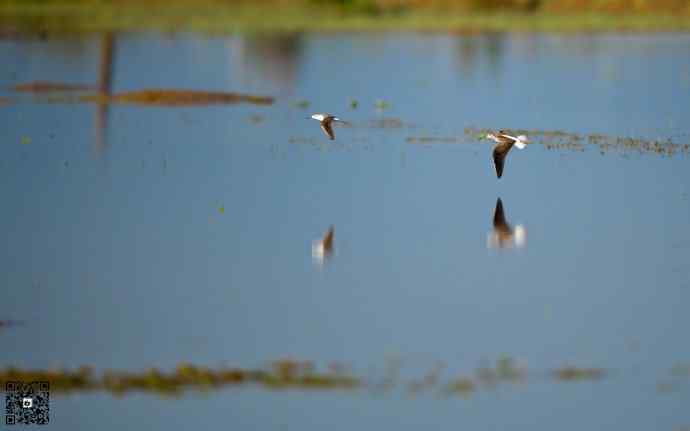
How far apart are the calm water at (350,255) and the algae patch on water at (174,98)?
76 centimetres

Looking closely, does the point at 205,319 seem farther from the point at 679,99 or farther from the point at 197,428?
the point at 679,99

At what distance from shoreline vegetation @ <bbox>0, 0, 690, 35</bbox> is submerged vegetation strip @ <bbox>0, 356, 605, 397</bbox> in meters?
37.9

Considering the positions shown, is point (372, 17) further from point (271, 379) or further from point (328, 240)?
point (271, 379)

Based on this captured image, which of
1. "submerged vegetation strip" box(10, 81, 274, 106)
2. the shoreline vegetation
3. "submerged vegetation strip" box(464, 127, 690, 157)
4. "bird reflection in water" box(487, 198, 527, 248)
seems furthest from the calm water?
the shoreline vegetation

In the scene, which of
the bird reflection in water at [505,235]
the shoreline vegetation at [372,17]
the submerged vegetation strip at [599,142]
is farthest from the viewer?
the shoreline vegetation at [372,17]

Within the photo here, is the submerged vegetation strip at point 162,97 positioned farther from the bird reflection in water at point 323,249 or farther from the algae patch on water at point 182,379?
the algae patch on water at point 182,379

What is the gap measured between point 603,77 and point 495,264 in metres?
20.5

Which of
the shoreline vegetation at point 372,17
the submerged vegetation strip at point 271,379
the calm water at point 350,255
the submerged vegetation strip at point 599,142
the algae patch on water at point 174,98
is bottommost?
the submerged vegetation strip at point 271,379

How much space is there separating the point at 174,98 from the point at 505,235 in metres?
15.3

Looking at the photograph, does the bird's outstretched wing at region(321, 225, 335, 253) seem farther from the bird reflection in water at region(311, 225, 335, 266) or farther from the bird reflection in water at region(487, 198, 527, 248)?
the bird reflection in water at region(487, 198, 527, 248)

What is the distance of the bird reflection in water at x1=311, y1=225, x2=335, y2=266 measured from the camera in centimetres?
1495

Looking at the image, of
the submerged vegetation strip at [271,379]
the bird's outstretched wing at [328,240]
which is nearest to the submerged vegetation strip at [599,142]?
the bird's outstretched wing at [328,240]

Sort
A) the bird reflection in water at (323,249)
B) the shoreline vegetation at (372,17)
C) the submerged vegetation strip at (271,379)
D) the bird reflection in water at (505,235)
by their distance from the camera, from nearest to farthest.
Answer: the submerged vegetation strip at (271,379), the bird reflection in water at (323,249), the bird reflection in water at (505,235), the shoreline vegetation at (372,17)

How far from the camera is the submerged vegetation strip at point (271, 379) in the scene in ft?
35.4
